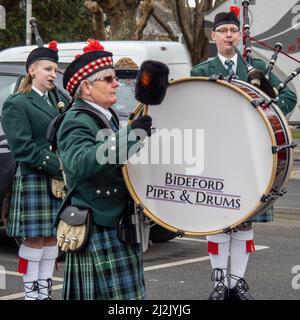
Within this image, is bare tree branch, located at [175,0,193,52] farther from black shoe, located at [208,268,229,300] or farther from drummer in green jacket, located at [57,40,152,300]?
drummer in green jacket, located at [57,40,152,300]

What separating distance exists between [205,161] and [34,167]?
1800 millimetres

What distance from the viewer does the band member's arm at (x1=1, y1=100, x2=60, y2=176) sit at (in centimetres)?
575

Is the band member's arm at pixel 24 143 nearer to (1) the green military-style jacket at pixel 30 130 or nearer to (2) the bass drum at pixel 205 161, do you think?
(1) the green military-style jacket at pixel 30 130

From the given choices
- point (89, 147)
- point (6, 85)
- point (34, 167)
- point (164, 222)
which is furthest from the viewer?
point (6, 85)

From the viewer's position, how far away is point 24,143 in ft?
18.9

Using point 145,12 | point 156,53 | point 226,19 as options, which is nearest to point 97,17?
point 145,12

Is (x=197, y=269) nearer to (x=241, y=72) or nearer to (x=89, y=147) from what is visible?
(x=241, y=72)

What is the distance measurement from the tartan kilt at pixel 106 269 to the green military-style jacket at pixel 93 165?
10cm

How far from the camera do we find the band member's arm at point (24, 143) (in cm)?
575

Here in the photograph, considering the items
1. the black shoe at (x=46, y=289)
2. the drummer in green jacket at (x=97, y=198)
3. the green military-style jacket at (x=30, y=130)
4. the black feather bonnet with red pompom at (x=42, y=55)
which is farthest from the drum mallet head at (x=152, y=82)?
the black shoe at (x=46, y=289)

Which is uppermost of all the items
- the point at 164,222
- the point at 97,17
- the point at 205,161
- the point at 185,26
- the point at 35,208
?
the point at 205,161

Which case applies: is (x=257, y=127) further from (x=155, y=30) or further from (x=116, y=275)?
(x=155, y=30)

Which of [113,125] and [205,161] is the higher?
[113,125]
